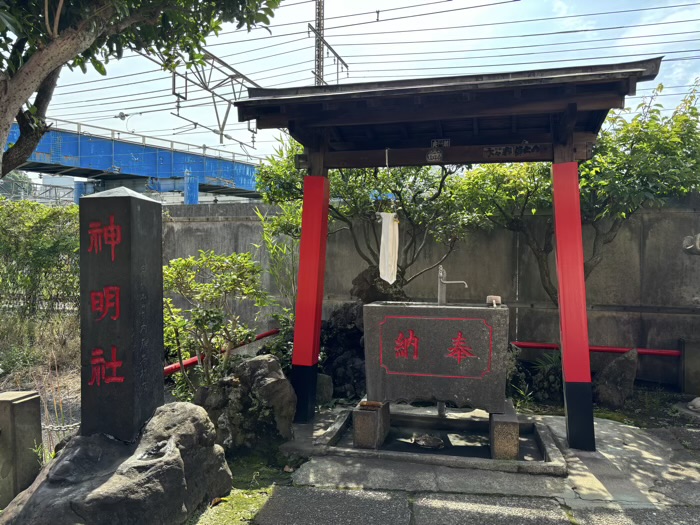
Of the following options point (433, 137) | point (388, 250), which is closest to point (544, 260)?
point (433, 137)

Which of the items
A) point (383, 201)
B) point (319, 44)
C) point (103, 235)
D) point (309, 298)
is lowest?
point (309, 298)

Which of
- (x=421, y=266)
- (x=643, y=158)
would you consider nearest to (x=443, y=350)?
(x=421, y=266)

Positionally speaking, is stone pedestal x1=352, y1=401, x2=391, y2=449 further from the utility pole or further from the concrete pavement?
the utility pole

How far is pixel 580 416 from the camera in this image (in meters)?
5.33

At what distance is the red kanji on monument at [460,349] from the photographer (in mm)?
5133

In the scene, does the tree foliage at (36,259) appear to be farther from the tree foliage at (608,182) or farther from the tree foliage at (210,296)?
the tree foliage at (608,182)

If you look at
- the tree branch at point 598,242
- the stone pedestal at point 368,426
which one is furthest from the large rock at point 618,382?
the stone pedestal at point 368,426

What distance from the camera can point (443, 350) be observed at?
17.1ft

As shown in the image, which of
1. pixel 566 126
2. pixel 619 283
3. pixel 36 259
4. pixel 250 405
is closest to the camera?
pixel 250 405

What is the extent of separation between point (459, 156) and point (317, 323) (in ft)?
9.32

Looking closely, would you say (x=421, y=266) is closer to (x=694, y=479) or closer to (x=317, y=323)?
(x=317, y=323)

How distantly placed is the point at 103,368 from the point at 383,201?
5.23 metres

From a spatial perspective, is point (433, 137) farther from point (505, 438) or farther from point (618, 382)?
point (618, 382)

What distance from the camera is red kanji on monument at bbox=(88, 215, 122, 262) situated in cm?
389
